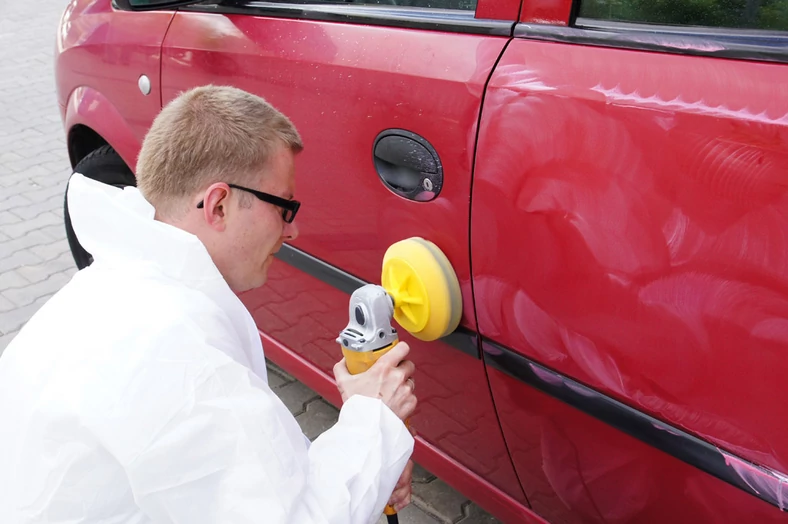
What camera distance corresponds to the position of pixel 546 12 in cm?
139

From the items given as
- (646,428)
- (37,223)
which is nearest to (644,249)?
(646,428)

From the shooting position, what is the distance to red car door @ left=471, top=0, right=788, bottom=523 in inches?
44.0

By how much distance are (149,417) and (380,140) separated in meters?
0.78

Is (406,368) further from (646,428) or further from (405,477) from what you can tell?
(646,428)

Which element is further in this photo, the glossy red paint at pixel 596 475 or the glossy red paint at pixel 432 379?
the glossy red paint at pixel 432 379

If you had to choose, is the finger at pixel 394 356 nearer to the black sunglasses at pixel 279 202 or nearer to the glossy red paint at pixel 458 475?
the black sunglasses at pixel 279 202

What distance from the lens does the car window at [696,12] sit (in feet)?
3.81

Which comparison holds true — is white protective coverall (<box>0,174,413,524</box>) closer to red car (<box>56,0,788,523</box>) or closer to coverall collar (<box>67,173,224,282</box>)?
coverall collar (<box>67,173,224,282</box>)

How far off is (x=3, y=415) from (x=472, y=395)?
907 millimetres

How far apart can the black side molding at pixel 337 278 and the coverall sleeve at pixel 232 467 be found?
1.49ft

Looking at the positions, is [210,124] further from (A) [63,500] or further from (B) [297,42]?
(A) [63,500]

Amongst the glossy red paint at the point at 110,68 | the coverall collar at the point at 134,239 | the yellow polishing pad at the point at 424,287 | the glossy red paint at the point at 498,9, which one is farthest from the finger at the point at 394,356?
the glossy red paint at the point at 110,68

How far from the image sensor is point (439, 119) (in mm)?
1494

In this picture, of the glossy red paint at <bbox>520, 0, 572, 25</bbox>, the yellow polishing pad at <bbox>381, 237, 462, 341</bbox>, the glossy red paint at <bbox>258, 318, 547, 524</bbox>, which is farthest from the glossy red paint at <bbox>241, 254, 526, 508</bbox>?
the glossy red paint at <bbox>520, 0, 572, 25</bbox>
